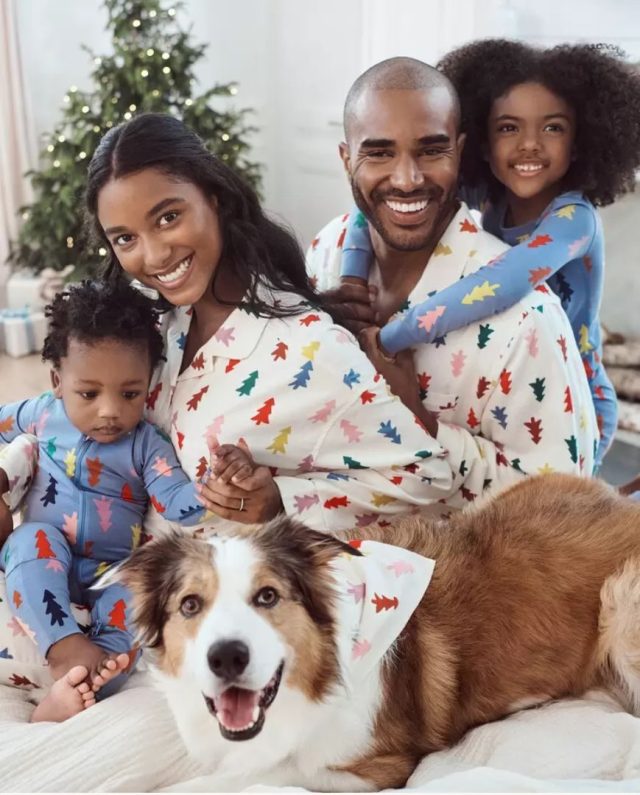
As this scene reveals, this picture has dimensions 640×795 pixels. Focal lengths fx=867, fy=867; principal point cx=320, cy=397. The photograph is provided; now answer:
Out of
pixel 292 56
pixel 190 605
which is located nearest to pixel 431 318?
pixel 190 605

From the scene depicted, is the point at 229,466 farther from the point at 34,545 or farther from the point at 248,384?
the point at 34,545

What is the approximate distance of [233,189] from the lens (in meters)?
1.79

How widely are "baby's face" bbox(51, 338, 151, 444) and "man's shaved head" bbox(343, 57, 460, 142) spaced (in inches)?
29.7

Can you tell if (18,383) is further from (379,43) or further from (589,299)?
(589,299)

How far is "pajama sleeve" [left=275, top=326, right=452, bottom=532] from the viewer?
1.74 metres

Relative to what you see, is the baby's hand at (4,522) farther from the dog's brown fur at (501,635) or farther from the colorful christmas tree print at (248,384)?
the dog's brown fur at (501,635)

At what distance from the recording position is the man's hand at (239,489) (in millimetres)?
1637

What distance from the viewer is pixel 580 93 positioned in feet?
6.93

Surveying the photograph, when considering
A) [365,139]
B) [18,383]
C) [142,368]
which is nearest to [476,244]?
[365,139]

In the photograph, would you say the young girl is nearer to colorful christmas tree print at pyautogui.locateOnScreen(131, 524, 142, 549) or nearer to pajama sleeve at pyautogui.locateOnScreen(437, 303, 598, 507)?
pajama sleeve at pyautogui.locateOnScreen(437, 303, 598, 507)

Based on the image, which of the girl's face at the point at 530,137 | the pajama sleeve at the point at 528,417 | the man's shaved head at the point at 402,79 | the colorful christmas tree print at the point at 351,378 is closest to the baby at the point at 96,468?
the colorful christmas tree print at the point at 351,378

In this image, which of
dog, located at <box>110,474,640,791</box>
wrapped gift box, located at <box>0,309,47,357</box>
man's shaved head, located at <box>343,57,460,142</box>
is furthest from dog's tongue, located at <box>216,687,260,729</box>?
wrapped gift box, located at <box>0,309,47,357</box>

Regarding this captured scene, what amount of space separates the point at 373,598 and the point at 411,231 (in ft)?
2.98

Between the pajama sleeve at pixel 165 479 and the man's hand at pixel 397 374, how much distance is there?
18.4 inches
